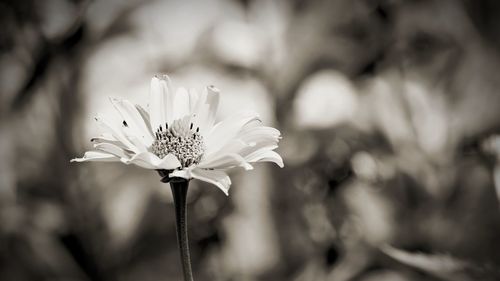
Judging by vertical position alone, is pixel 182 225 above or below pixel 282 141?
below

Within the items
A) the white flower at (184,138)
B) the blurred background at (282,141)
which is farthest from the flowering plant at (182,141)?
the blurred background at (282,141)

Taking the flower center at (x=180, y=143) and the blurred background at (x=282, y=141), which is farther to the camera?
the blurred background at (x=282, y=141)

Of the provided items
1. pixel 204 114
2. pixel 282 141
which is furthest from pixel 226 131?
pixel 282 141

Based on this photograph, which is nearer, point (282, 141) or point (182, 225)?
point (182, 225)

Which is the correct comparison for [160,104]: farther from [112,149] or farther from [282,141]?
[282,141]

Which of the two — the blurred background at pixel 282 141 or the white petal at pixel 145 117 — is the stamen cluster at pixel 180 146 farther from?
the blurred background at pixel 282 141

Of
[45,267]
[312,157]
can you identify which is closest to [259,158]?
[312,157]
